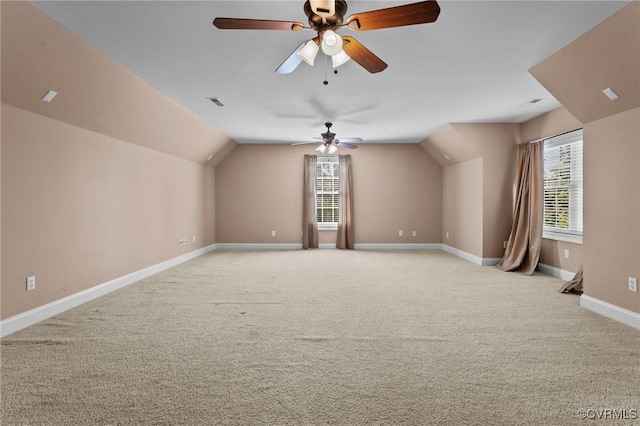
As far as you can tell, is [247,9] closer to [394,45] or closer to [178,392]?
[394,45]

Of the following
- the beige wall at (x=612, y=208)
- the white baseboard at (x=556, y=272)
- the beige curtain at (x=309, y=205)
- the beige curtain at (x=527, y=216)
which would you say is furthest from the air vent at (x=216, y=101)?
the white baseboard at (x=556, y=272)

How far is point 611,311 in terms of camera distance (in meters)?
3.19

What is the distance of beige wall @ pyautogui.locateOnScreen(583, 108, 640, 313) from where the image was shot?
3012 mm

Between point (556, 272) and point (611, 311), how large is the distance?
6.20ft

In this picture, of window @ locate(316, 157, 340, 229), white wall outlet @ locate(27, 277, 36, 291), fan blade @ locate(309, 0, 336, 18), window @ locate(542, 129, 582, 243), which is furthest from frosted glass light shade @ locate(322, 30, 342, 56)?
window @ locate(316, 157, 340, 229)

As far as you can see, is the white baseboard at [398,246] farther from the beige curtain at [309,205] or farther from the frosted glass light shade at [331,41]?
the frosted glass light shade at [331,41]

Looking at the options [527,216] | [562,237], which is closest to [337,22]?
[562,237]

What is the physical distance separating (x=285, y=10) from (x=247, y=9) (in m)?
0.28

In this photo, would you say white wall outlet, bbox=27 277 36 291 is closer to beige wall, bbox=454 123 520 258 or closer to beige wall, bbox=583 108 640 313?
beige wall, bbox=583 108 640 313

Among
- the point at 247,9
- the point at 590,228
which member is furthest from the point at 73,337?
the point at 590,228

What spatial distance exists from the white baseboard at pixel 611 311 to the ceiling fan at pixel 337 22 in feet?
11.0

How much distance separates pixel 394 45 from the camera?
2887 mm

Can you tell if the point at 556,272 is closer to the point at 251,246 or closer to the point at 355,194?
the point at 355,194

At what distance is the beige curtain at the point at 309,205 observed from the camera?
25.9ft
